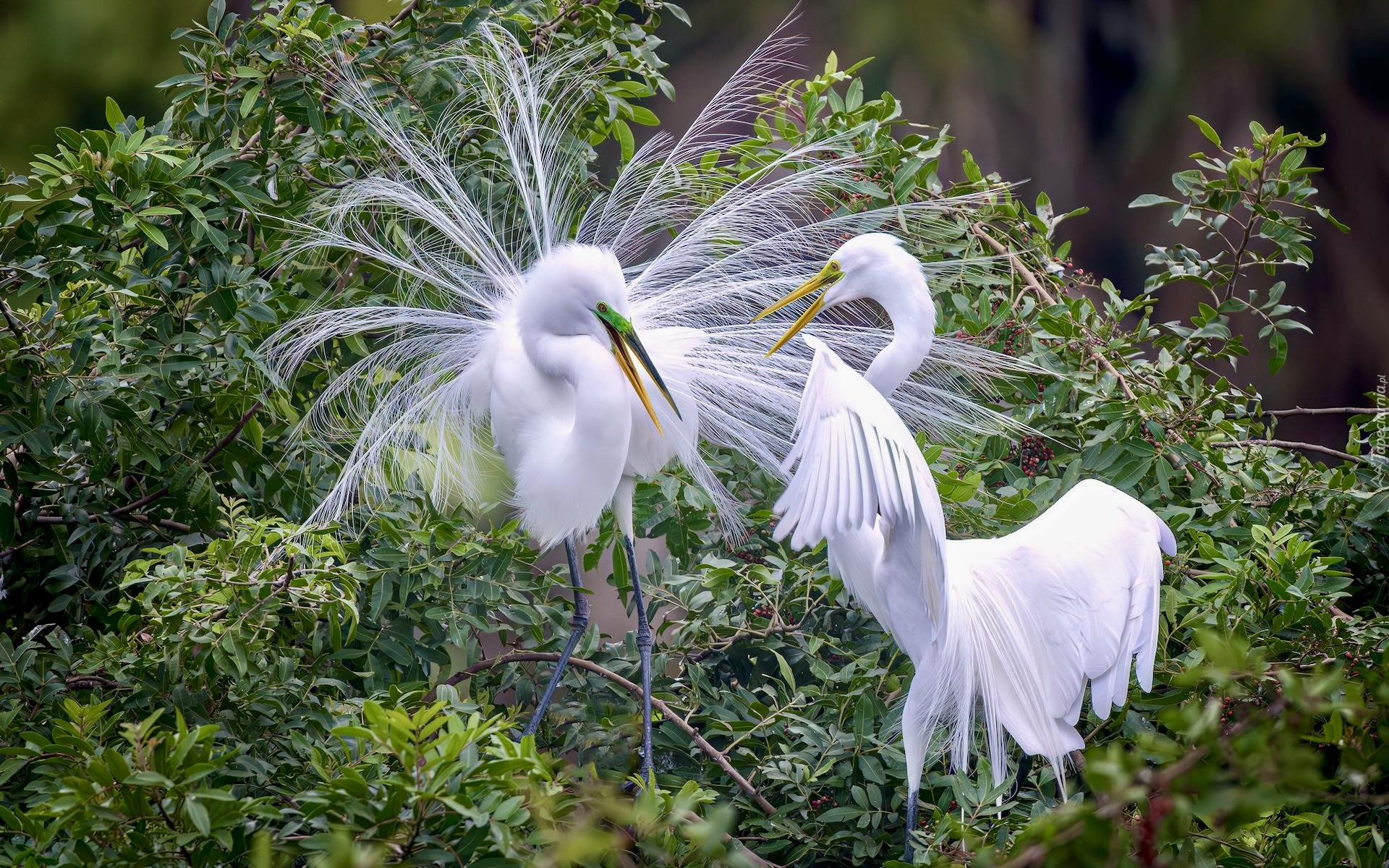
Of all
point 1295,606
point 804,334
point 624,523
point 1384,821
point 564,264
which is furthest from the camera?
point 624,523

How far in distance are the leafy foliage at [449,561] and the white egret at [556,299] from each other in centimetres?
9

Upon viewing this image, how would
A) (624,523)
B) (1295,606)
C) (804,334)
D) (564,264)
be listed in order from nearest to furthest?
(1295,606) → (804,334) → (564,264) → (624,523)

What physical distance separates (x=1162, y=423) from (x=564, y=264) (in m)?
1.29

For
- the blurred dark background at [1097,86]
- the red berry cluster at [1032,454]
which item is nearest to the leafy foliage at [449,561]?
the red berry cluster at [1032,454]

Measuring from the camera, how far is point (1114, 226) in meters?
4.94

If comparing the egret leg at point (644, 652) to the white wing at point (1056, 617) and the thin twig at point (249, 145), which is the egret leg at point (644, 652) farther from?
the thin twig at point (249, 145)

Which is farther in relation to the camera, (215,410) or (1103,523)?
(215,410)

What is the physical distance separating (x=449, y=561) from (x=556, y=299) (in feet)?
1.88

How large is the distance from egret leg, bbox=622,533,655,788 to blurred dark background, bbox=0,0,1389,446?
117 inches

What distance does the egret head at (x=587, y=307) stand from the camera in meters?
2.16

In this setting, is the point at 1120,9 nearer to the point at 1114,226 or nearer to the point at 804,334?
the point at 1114,226

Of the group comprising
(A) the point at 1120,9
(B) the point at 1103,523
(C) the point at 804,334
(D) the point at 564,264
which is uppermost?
(A) the point at 1120,9

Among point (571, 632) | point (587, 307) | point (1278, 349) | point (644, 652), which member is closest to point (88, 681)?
point (571, 632)

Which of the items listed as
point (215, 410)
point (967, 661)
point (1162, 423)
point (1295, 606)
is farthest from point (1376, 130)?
point (215, 410)
